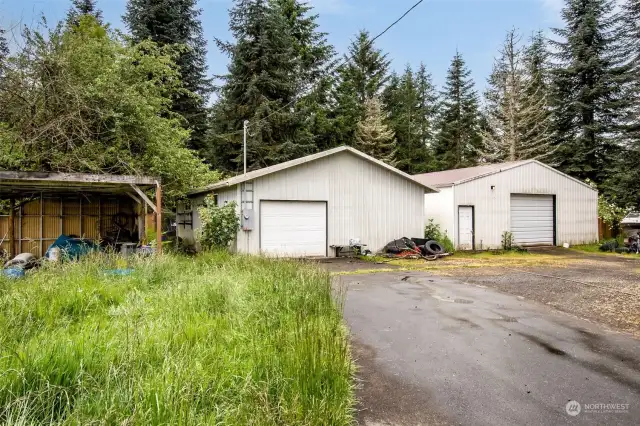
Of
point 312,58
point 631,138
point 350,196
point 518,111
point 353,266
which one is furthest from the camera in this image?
point 312,58

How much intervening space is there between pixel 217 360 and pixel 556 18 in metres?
30.4

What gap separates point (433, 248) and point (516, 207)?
492 centimetres

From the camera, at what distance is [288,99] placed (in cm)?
2308

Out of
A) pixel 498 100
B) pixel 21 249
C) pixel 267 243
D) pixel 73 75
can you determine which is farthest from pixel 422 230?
pixel 498 100

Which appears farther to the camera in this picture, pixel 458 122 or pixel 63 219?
pixel 458 122

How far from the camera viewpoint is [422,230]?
14.2 meters

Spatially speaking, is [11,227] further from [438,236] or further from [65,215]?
[438,236]

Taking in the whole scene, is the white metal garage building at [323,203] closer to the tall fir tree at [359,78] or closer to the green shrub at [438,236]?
the green shrub at [438,236]

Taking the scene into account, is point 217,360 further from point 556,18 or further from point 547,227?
point 556,18

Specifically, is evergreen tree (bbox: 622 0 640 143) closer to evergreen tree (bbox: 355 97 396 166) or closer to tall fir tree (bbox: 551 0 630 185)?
tall fir tree (bbox: 551 0 630 185)

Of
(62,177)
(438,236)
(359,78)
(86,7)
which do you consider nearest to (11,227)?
(62,177)

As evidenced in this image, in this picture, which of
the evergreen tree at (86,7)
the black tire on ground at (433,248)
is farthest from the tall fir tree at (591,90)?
Result: the evergreen tree at (86,7)

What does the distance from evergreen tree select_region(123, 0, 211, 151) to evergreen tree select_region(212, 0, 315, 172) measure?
6.43 ft

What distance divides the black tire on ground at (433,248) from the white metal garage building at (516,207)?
4.65 feet
